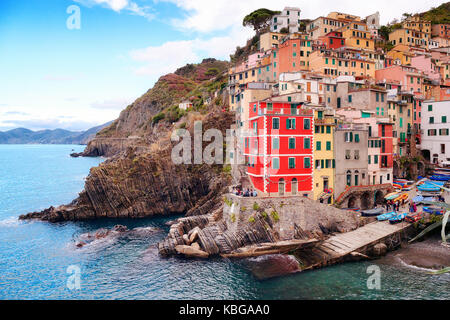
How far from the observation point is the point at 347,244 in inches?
1410

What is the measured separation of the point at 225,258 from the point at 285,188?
474 inches

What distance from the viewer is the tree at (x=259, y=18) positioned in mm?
96688

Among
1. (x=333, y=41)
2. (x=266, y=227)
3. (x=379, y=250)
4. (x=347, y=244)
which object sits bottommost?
(x=379, y=250)

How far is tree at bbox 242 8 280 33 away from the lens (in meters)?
96.7

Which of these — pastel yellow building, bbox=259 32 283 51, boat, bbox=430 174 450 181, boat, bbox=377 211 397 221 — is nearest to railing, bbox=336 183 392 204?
boat, bbox=377 211 397 221

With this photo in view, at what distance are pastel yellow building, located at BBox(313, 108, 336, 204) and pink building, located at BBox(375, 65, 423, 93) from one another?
93.5 feet

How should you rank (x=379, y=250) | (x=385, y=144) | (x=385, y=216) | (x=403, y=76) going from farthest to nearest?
(x=403, y=76), (x=385, y=144), (x=385, y=216), (x=379, y=250)

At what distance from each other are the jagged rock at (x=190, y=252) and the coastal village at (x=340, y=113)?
10876mm

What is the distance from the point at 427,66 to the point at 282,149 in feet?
178

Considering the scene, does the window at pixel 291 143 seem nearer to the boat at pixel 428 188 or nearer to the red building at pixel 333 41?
the boat at pixel 428 188

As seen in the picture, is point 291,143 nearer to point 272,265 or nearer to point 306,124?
point 306,124

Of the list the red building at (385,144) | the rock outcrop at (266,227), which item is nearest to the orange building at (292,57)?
the red building at (385,144)

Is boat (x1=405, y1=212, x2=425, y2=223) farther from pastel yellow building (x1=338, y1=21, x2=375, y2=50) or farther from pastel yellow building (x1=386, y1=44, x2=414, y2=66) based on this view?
pastel yellow building (x1=386, y1=44, x2=414, y2=66)

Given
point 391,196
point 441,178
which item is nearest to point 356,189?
point 391,196
